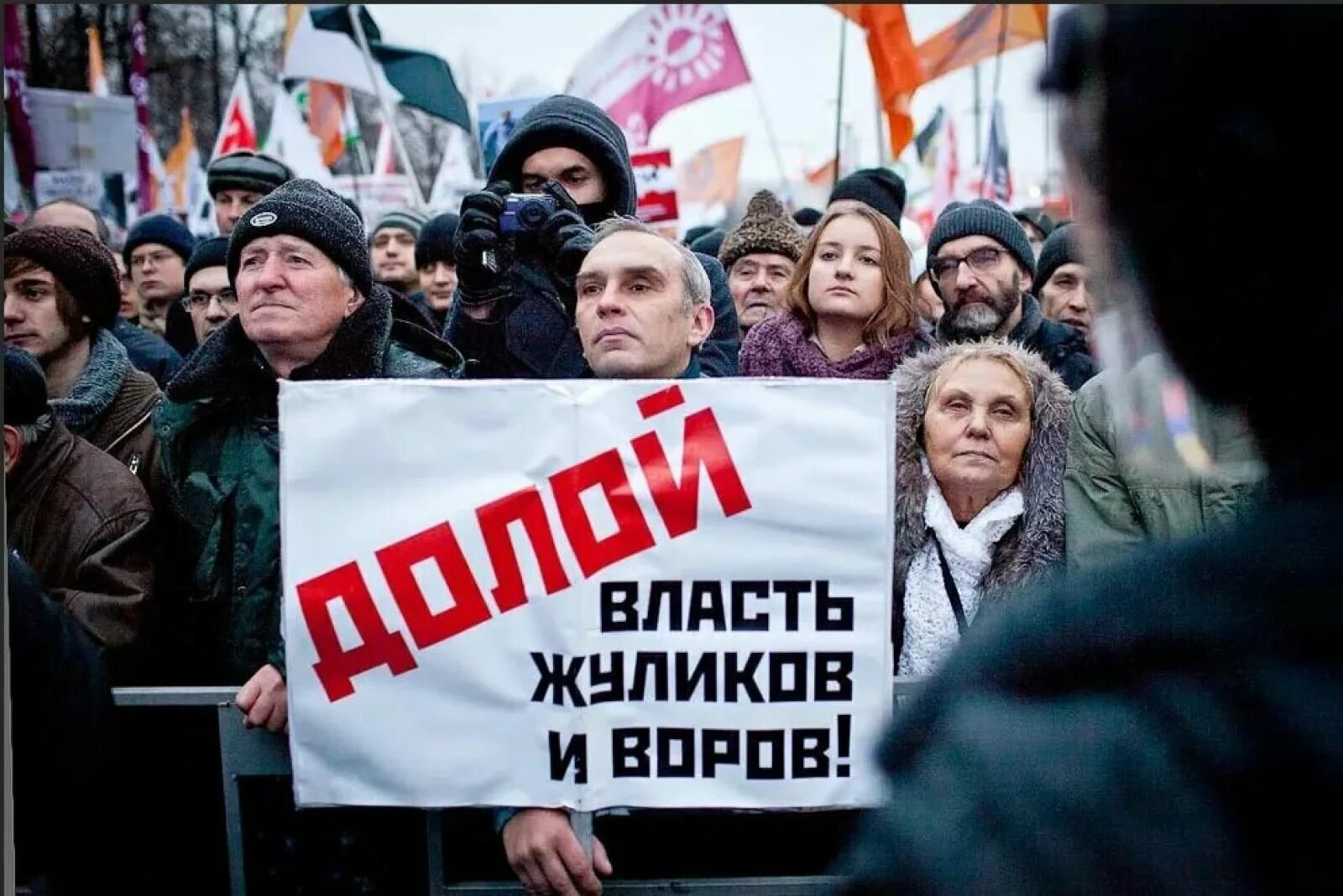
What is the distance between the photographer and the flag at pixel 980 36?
428 inches

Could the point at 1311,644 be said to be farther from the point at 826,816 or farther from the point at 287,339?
the point at 287,339

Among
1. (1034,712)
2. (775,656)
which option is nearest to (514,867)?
(775,656)

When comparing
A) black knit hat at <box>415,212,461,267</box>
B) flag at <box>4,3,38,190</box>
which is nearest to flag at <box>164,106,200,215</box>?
flag at <box>4,3,38,190</box>

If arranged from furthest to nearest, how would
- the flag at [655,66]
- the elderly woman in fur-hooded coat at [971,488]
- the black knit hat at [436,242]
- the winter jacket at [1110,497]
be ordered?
the flag at [655,66] → the black knit hat at [436,242] → the elderly woman in fur-hooded coat at [971,488] → the winter jacket at [1110,497]

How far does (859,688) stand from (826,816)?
14.0 inches

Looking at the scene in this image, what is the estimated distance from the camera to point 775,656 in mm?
2373

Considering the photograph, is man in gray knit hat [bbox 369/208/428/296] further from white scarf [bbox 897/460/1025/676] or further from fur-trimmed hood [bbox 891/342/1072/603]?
white scarf [bbox 897/460/1025/676]

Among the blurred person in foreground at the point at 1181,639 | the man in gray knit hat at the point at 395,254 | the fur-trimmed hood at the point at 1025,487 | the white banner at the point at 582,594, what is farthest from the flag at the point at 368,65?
the blurred person in foreground at the point at 1181,639

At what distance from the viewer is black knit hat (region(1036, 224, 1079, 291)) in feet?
18.9

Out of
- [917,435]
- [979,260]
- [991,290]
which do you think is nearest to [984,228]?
[979,260]

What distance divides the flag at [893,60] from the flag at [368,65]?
2950mm

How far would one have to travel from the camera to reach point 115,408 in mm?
3711

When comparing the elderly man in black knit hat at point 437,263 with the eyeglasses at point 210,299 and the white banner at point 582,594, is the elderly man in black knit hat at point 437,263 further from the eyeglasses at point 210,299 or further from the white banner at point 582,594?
the white banner at point 582,594

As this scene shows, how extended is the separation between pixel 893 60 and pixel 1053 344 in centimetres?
554
